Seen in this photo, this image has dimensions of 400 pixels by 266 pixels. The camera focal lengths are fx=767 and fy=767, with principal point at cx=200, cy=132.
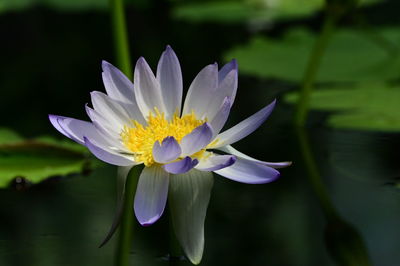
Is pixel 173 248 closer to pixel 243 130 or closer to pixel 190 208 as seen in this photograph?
pixel 190 208

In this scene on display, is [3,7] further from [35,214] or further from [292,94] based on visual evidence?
[35,214]

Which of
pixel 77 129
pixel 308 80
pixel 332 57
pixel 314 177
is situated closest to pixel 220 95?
pixel 77 129

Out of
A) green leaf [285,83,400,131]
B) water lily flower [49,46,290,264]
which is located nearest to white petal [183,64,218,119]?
water lily flower [49,46,290,264]

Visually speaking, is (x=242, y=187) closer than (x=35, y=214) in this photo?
No

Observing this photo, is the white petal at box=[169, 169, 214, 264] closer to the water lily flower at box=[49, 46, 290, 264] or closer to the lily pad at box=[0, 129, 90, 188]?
the water lily flower at box=[49, 46, 290, 264]

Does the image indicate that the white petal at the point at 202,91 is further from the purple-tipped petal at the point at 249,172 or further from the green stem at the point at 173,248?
the green stem at the point at 173,248

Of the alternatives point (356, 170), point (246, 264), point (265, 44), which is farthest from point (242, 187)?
point (265, 44)
